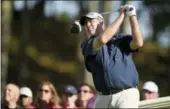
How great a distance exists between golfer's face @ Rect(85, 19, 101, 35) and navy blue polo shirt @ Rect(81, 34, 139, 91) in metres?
0.10

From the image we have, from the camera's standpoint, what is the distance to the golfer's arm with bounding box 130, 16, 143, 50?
7367 millimetres

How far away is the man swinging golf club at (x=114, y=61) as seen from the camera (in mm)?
7477

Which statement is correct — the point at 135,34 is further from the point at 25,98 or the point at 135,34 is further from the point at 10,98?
the point at 25,98

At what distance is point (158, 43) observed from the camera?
3045 centimetres

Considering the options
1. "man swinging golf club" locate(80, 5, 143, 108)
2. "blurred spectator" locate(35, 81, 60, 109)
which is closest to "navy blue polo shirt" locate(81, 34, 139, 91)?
"man swinging golf club" locate(80, 5, 143, 108)

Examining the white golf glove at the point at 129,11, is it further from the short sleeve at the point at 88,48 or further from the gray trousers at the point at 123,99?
the gray trousers at the point at 123,99

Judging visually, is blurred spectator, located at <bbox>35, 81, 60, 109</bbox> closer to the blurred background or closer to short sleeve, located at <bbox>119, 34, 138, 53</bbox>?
short sleeve, located at <bbox>119, 34, 138, 53</bbox>

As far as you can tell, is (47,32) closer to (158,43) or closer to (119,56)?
(158,43)

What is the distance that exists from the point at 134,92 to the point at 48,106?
4.45m

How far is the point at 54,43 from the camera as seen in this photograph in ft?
113

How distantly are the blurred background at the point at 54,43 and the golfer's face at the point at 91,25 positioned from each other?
674 inches

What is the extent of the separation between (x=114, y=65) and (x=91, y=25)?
19.8 inches

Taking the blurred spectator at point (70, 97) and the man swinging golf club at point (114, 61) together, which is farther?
the blurred spectator at point (70, 97)

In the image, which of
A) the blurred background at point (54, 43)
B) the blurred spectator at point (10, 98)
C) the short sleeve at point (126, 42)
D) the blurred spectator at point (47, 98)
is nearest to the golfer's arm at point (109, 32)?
the short sleeve at point (126, 42)
